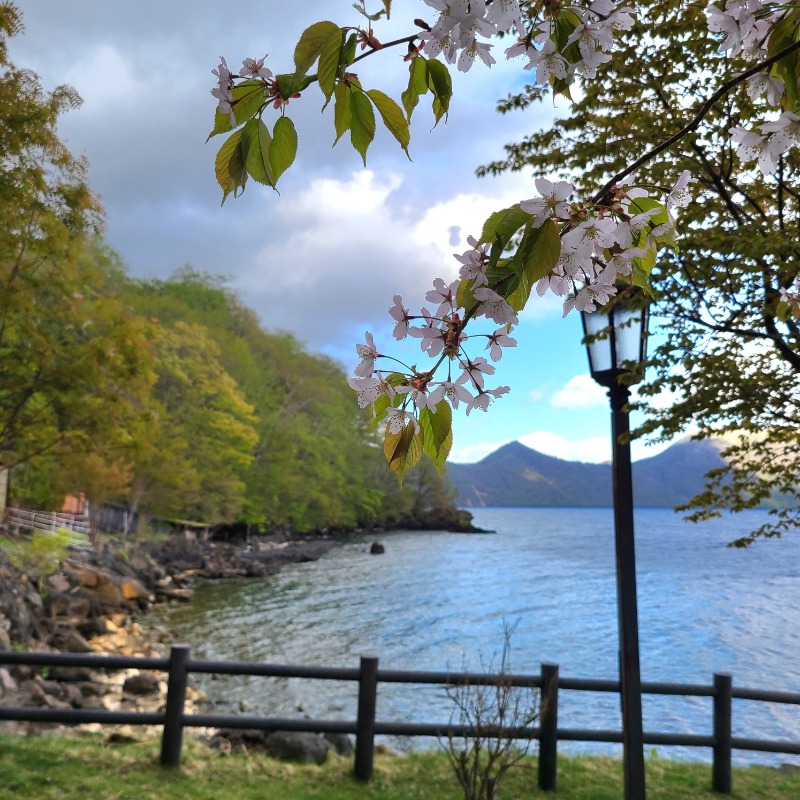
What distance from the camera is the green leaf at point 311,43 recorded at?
858 mm

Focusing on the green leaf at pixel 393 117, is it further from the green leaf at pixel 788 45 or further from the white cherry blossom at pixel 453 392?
the green leaf at pixel 788 45

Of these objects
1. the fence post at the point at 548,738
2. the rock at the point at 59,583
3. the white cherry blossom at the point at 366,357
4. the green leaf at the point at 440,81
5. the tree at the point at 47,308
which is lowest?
the rock at the point at 59,583

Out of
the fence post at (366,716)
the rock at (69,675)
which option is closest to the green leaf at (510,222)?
the fence post at (366,716)

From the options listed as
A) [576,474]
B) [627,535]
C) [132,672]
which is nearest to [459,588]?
[132,672]

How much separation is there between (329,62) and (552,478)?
174796 millimetres

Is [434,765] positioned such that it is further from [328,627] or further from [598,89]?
[328,627]

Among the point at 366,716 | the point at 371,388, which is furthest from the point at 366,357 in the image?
the point at 366,716

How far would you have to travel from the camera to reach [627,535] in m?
4.57

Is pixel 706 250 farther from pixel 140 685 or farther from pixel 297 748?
pixel 140 685

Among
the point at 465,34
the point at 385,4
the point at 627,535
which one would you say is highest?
the point at 385,4

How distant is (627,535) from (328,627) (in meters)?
15.1

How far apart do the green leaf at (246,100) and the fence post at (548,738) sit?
5535mm

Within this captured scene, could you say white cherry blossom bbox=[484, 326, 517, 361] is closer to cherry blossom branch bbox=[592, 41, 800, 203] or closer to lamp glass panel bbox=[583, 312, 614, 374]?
cherry blossom branch bbox=[592, 41, 800, 203]

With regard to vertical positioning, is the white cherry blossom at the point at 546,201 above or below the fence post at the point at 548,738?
above
